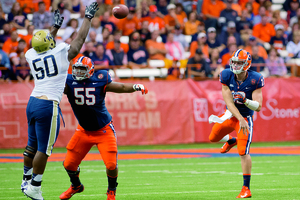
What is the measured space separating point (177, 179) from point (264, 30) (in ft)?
34.3

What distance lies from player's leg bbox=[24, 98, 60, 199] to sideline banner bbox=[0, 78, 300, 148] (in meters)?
7.73

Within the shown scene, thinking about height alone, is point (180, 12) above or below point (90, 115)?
above

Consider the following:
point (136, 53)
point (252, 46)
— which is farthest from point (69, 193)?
point (252, 46)

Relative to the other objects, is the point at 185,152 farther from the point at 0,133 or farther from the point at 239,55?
the point at 239,55

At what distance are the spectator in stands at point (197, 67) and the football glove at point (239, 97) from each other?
7.38m

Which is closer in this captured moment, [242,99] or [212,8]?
[242,99]

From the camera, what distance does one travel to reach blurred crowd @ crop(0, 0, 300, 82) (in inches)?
543

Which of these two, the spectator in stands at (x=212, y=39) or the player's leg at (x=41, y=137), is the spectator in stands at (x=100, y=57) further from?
the player's leg at (x=41, y=137)

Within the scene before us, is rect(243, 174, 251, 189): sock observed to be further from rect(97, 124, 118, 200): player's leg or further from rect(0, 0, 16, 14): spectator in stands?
rect(0, 0, 16, 14): spectator in stands

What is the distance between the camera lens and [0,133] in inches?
506

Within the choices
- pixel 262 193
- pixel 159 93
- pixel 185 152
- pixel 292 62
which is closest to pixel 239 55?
pixel 262 193

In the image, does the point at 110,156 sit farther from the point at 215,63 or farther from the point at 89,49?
the point at 215,63

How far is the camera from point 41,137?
17.6 feet

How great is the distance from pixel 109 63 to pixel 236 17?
214 inches
